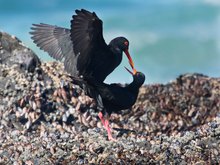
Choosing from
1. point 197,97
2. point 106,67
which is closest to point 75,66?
point 106,67

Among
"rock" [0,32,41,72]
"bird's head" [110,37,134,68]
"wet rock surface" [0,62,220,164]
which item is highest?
"rock" [0,32,41,72]

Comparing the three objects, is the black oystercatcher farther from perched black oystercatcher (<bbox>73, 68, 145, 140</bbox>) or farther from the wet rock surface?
the wet rock surface

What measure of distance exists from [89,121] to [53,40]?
2.28 meters

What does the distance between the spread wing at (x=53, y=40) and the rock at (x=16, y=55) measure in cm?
225

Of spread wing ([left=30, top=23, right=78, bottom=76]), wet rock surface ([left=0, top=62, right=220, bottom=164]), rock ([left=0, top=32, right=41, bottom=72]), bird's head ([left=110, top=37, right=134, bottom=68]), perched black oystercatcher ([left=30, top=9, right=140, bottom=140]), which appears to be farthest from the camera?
rock ([left=0, top=32, right=41, bottom=72])

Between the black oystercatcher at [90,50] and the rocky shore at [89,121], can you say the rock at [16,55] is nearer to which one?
the rocky shore at [89,121]

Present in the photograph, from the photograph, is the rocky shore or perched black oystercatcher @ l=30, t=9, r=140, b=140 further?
perched black oystercatcher @ l=30, t=9, r=140, b=140

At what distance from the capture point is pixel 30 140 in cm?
1491

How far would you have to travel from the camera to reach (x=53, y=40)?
1648 cm

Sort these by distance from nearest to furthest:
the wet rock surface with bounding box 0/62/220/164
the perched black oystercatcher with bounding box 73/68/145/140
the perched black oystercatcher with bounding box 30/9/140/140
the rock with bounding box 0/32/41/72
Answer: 1. the wet rock surface with bounding box 0/62/220/164
2. the perched black oystercatcher with bounding box 30/9/140/140
3. the perched black oystercatcher with bounding box 73/68/145/140
4. the rock with bounding box 0/32/41/72

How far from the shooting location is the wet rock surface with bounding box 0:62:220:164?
13.7 metres

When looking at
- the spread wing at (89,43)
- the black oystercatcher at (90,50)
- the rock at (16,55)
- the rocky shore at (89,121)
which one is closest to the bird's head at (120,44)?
the black oystercatcher at (90,50)

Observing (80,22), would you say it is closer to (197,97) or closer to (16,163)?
(16,163)

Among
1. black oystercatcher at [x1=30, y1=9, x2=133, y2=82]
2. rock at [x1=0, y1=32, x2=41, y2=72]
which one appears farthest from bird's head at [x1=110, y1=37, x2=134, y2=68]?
rock at [x1=0, y1=32, x2=41, y2=72]
